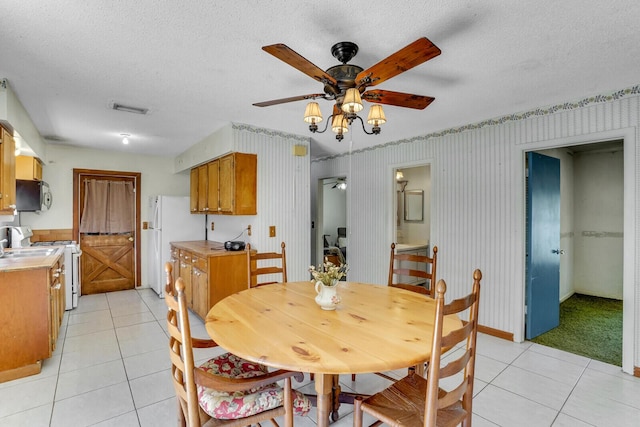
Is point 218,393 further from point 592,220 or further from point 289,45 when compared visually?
point 592,220

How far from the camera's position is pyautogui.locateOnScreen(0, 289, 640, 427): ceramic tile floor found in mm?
2023

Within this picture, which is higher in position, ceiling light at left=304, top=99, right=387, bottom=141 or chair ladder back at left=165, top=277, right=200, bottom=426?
ceiling light at left=304, top=99, right=387, bottom=141

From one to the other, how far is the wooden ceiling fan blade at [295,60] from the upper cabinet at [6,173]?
2.58 m

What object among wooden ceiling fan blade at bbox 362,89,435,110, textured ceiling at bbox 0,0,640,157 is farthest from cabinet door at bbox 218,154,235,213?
wooden ceiling fan blade at bbox 362,89,435,110

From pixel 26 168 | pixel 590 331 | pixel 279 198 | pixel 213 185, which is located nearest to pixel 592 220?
pixel 590 331

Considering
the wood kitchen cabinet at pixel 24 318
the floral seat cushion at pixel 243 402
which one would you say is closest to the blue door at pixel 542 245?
the floral seat cushion at pixel 243 402

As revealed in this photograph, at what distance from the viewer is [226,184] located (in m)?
3.80

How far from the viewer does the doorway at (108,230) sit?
505 cm

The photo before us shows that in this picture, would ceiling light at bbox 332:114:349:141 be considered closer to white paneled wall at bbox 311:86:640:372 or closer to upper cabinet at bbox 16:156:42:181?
white paneled wall at bbox 311:86:640:372

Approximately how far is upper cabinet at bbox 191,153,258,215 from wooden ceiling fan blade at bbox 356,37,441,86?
220cm

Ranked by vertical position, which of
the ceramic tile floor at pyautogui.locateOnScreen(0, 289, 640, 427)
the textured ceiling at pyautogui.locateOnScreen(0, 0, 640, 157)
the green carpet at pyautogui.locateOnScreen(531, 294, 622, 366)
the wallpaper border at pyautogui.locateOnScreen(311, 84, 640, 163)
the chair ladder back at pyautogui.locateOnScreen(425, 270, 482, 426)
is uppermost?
the textured ceiling at pyautogui.locateOnScreen(0, 0, 640, 157)

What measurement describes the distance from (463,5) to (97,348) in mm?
3948

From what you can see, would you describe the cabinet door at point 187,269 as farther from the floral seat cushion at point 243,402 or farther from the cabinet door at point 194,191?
the floral seat cushion at point 243,402

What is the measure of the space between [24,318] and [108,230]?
298 centimetres
